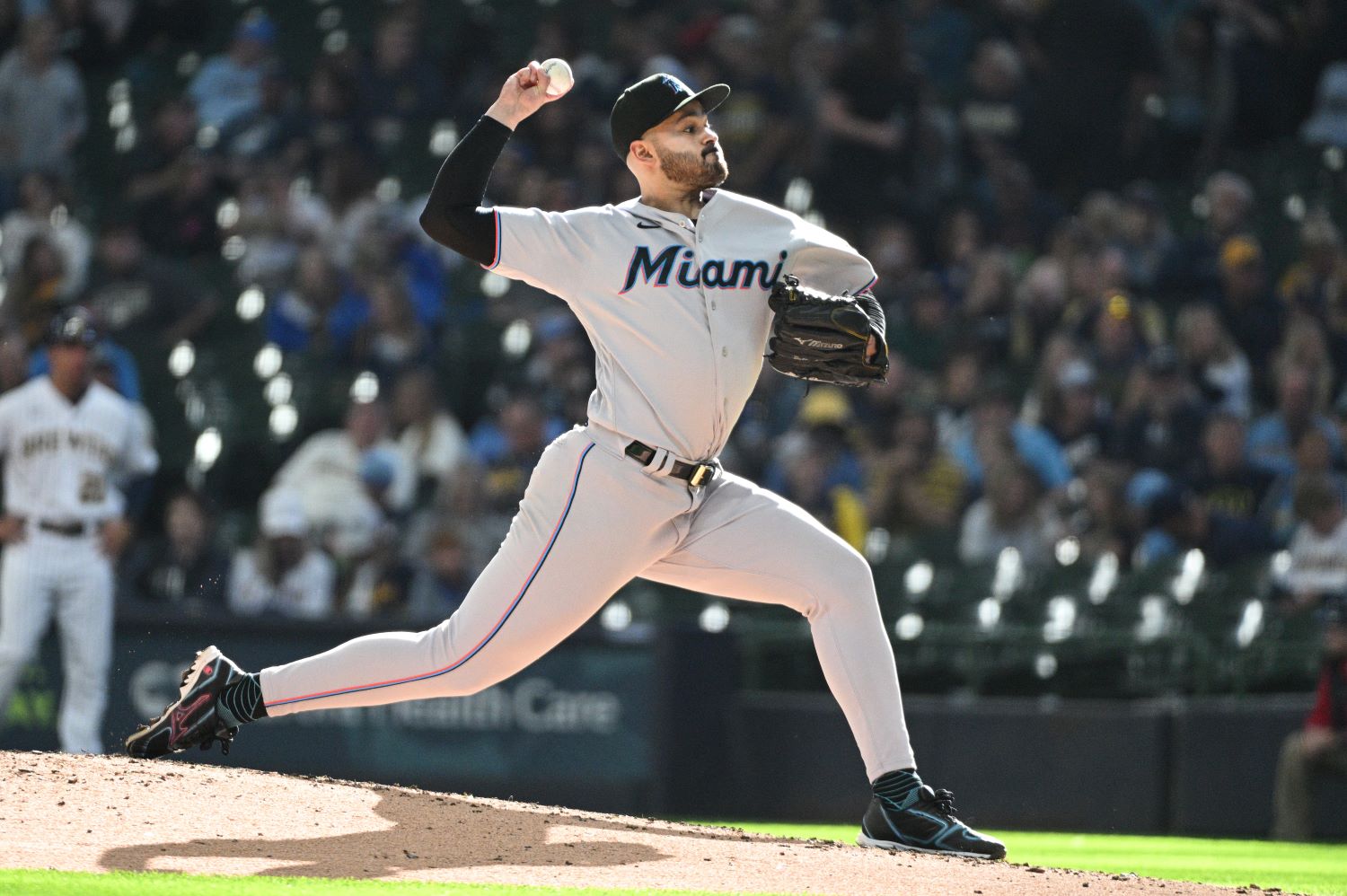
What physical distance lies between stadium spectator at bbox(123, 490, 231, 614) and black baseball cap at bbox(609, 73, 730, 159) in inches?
214

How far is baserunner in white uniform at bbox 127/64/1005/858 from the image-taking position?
4348 mm

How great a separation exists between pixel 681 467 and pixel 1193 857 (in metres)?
2.82

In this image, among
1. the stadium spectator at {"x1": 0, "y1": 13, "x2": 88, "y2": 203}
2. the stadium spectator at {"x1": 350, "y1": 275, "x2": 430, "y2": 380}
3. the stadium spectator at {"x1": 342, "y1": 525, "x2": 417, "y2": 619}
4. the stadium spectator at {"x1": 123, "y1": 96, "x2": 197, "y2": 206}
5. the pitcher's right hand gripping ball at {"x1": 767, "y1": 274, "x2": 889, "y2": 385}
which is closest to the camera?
the pitcher's right hand gripping ball at {"x1": 767, "y1": 274, "x2": 889, "y2": 385}

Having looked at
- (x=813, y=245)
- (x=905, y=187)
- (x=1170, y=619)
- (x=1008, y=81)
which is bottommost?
(x=1170, y=619)

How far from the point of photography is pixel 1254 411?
1024 cm

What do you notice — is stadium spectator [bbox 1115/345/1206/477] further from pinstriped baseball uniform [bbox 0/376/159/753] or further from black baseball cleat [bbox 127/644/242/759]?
black baseball cleat [bbox 127/644/242/759]

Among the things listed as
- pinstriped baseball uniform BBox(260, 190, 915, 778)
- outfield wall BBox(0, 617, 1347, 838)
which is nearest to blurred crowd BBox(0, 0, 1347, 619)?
outfield wall BBox(0, 617, 1347, 838)

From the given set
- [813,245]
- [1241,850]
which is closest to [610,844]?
[813,245]

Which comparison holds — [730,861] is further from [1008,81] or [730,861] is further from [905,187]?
[1008,81]

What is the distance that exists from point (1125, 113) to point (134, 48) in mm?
7510

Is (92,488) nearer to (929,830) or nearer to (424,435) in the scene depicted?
(424,435)

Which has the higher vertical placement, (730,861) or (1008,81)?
(1008,81)

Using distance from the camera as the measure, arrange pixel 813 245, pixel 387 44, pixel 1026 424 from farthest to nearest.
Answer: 1. pixel 387 44
2. pixel 1026 424
3. pixel 813 245

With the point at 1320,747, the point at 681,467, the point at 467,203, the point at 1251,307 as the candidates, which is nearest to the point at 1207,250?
the point at 1251,307
